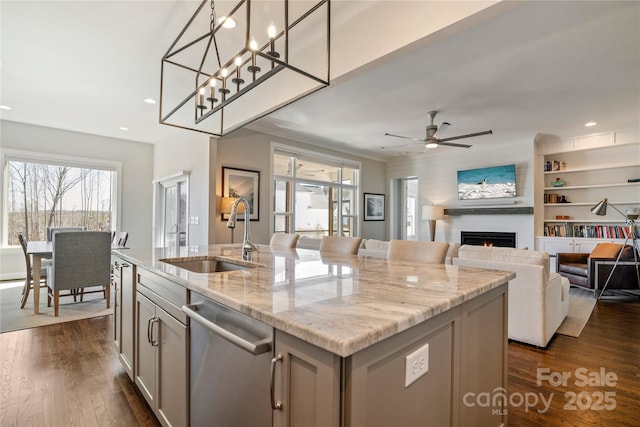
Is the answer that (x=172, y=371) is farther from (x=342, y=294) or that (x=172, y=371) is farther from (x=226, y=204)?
(x=226, y=204)

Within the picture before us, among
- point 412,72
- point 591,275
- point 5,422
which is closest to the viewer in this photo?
point 5,422

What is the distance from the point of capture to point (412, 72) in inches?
133

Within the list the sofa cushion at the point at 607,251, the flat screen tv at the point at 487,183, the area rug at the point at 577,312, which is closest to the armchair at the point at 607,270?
the sofa cushion at the point at 607,251

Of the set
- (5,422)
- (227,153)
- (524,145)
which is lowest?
(5,422)

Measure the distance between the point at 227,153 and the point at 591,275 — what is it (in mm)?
5891

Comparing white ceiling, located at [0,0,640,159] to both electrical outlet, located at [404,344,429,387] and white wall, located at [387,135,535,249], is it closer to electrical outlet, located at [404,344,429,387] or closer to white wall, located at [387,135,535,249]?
white wall, located at [387,135,535,249]

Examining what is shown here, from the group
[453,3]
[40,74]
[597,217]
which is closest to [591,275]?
[597,217]

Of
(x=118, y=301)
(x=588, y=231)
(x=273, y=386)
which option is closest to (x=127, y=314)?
(x=118, y=301)

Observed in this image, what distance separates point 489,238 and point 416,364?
21.1 ft

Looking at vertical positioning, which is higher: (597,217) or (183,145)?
(183,145)

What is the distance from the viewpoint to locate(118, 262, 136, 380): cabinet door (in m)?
2.04

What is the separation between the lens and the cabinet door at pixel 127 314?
6.70 ft

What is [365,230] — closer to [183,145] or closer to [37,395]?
[183,145]

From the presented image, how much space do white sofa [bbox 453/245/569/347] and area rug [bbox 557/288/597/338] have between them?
1.03 ft
